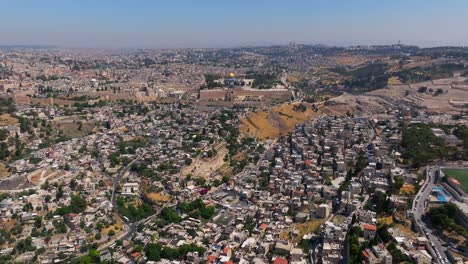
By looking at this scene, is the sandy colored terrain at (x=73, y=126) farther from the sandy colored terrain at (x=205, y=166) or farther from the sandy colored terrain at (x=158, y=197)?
the sandy colored terrain at (x=158, y=197)

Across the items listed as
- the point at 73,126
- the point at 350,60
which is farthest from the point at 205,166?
the point at 350,60

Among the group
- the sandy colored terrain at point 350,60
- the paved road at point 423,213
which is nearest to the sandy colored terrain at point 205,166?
the paved road at point 423,213

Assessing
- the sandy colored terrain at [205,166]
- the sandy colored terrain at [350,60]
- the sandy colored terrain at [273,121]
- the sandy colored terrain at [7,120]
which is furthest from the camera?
the sandy colored terrain at [350,60]

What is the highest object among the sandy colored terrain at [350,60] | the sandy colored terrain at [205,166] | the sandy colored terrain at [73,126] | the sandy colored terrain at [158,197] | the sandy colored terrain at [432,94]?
the sandy colored terrain at [350,60]

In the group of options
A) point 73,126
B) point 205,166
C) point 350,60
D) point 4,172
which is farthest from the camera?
point 350,60

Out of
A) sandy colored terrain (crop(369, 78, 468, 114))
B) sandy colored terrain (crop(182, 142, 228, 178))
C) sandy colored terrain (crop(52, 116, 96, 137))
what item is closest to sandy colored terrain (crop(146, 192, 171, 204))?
sandy colored terrain (crop(182, 142, 228, 178))

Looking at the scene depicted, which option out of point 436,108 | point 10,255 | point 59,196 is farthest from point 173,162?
point 436,108

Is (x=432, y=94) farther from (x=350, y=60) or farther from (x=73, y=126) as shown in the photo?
(x=350, y=60)

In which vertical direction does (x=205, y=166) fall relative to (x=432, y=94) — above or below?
below

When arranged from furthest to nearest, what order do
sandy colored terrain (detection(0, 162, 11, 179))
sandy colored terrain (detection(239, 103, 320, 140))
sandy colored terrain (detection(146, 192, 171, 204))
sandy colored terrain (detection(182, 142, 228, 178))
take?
sandy colored terrain (detection(239, 103, 320, 140)) < sandy colored terrain (detection(182, 142, 228, 178)) < sandy colored terrain (detection(0, 162, 11, 179)) < sandy colored terrain (detection(146, 192, 171, 204))

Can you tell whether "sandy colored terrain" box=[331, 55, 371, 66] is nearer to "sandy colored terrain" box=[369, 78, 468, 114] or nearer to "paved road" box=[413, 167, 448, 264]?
"sandy colored terrain" box=[369, 78, 468, 114]
